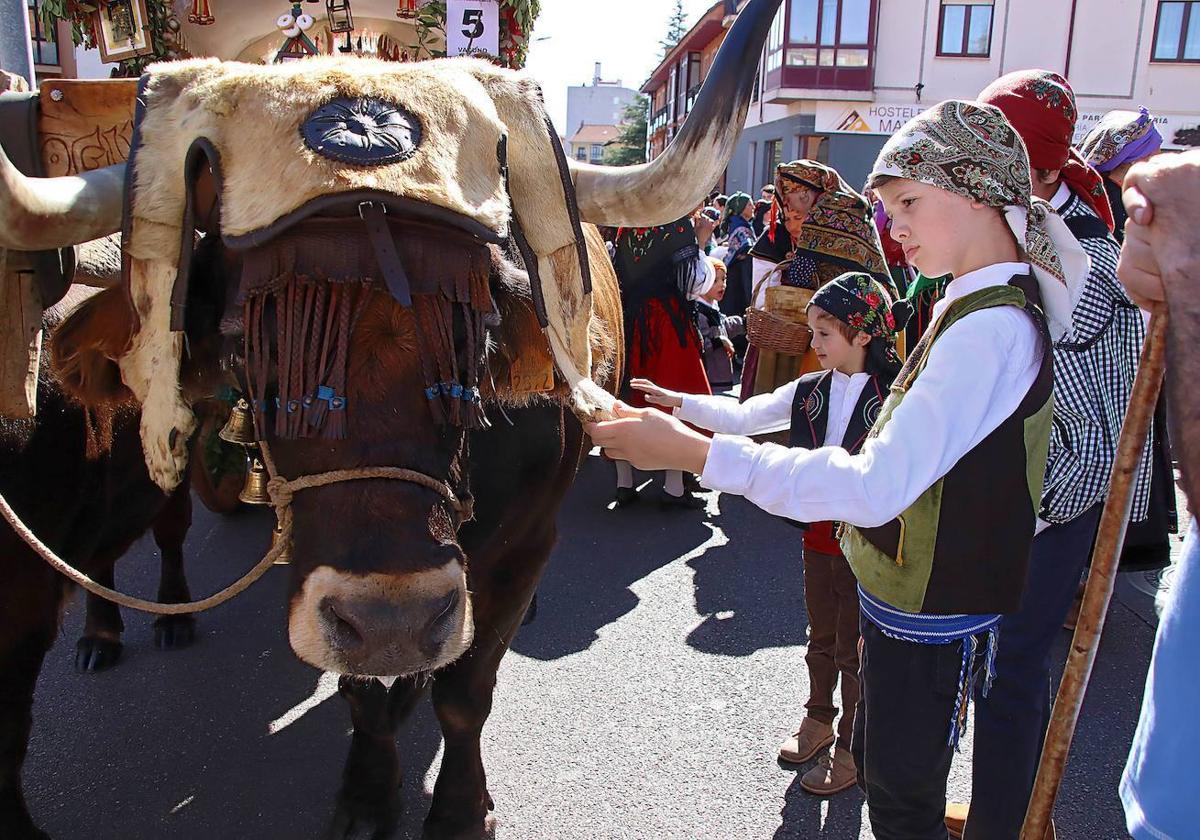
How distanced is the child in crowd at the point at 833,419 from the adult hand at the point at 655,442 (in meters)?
0.82

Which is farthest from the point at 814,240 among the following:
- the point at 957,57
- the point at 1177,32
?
the point at 1177,32

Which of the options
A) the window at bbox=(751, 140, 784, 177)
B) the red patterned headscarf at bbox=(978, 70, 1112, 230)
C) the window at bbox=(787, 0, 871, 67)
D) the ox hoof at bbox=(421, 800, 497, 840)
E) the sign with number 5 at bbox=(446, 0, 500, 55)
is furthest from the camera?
the window at bbox=(751, 140, 784, 177)

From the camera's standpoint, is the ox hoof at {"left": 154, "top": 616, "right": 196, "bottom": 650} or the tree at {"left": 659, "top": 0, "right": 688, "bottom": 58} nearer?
the ox hoof at {"left": 154, "top": 616, "right": 196, "bottom": 650}

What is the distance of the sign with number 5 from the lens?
344 centimetres

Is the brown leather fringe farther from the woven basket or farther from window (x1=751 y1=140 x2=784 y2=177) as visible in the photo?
window (x1=751 y1=140 x2=784 y2=177)

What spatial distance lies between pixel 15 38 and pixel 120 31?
0.44 metres

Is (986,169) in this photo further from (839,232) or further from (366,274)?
(839,232)

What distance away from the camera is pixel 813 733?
3.29m

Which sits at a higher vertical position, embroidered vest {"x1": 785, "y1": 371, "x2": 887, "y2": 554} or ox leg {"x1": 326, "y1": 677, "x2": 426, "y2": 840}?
embroidered vest {"x1": 785, "y1": 371, "x2": 887, "y2": 554}

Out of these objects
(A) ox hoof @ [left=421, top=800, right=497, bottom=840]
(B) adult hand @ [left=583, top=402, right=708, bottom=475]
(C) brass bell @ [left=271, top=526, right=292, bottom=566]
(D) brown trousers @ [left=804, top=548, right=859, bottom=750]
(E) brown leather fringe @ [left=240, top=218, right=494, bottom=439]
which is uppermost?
(E) brown leather fringe @ [left=240, top=218, right=494, bottom=439]

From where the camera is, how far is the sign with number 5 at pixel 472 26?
3439mm

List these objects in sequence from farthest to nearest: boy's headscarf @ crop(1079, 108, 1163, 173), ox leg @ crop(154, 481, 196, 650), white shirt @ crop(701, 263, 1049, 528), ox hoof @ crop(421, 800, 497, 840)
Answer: ox leg @ crop(154, 481, 196, 650), boy's headscarf @ crop(1079, 108, 1163, 173), ox hoof @ crop(421, 800, 497, 840), white shirt @ crop(701, 263, 1049, 528)

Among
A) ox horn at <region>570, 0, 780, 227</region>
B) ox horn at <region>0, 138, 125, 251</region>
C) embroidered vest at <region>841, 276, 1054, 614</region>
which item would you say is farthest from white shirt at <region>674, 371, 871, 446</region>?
ox horn at <region>0, 138, 125, 251</region>

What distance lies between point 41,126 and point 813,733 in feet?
10.1
